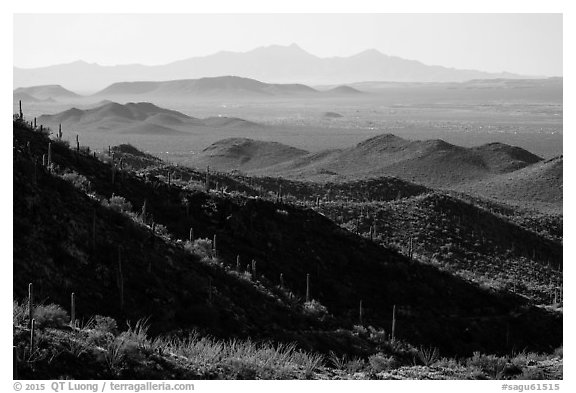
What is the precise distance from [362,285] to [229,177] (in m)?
26.8

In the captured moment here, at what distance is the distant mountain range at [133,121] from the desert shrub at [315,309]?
97.5 m

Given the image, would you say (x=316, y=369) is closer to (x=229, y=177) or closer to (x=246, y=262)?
(x=246, y=262)

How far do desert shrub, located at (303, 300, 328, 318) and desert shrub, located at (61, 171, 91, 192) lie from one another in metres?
6.74

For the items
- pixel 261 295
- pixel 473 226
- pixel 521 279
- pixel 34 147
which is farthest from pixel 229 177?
pixel 261 295

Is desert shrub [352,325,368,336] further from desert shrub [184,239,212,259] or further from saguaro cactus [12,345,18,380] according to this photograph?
saguaro cactus [12,345,18,380]

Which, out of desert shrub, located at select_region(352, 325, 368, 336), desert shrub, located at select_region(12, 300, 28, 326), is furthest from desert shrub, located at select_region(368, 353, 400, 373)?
desert shrub, located at select_region(12, 300, 28, 326)

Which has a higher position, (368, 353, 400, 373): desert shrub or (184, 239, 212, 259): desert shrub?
(184, 239, 212, 259): desert shrub

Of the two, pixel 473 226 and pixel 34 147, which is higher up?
pixel 34 147

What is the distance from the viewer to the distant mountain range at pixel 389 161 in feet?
229

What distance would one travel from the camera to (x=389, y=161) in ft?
Answer: 247

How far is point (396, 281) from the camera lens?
24.3 meters

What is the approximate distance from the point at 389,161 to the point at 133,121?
63.2 m

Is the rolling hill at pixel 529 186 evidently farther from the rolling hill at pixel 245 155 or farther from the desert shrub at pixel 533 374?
the desert shrub at pixel 533 374

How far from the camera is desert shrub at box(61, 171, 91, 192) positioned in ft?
71.4
